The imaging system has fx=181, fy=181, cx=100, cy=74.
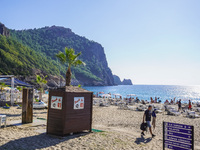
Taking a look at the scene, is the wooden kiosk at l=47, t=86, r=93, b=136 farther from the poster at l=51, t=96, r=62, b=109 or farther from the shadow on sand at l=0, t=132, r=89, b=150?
the shadow on sand at l=0, t=132, r=89, b=150

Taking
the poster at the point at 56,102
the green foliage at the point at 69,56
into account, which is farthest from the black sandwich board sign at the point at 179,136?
the green foliage at the point at 69,56

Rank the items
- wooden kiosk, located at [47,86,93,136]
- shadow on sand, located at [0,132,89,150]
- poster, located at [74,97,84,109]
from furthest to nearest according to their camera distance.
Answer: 1. poster, located at [74,97,84,109]
2. wooden kiosk, located at [47,86,93,136]
3. shadow on sand, located at [0,132,89,150]

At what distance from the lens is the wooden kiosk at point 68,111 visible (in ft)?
23.1

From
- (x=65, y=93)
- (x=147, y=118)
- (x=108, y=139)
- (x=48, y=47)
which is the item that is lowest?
(x=108, y=139)

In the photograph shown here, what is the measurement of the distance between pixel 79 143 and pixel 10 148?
218 centimetres

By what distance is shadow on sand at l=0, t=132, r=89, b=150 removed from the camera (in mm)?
5635

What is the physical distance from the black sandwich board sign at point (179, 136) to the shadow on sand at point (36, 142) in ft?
11.3

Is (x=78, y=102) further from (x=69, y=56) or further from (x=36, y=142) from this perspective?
(x=69, y=56)

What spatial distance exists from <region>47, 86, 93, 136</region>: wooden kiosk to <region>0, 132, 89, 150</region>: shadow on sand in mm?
246

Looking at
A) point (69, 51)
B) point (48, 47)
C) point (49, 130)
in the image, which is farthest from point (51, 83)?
point (48, 47)

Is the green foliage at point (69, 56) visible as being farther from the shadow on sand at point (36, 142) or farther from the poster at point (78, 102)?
the shadow on sand at point (36, 142)

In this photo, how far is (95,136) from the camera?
289 inches

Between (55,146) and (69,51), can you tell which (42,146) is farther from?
(69,51)

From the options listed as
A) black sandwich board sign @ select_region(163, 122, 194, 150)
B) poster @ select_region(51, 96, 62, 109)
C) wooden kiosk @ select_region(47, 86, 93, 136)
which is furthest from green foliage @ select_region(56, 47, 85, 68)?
black sandwich board sign @ select_region(163, 122, 194, 150)
